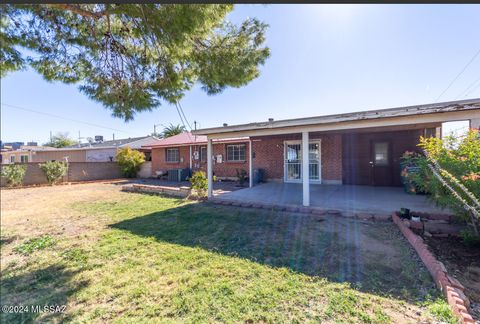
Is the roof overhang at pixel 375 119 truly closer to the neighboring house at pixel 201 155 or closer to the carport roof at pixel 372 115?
the carport roof at pixel 372 115

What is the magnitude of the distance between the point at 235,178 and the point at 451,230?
34.8 ft

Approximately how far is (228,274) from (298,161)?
920cm

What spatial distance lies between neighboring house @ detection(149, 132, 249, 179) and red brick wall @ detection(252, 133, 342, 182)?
1003 millimetres

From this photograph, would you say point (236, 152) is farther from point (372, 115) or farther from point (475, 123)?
point (475, 123)

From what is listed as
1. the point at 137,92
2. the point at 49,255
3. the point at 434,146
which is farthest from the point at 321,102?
the point at 49,255

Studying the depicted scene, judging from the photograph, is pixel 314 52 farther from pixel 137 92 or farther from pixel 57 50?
pixel 57 50

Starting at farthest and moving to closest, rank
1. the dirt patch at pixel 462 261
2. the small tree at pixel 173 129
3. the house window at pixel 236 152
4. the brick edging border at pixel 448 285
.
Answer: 1. the small tree at pixel 173 129
2. the house window at pixel 236 152
3. the dirt patch at pixel 462 261
4. the brick edging border at pixel 448 285

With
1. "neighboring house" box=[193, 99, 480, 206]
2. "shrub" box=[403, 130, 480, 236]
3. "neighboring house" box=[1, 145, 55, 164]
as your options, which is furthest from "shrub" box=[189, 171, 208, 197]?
"neighboring house" box=[1, 145, 55, 164]

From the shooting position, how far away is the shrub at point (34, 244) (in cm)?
480

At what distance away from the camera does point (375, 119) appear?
579 centimetres

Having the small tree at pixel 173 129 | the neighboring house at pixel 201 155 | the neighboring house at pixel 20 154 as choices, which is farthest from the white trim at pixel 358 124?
the neighboring house at pixel 20 154

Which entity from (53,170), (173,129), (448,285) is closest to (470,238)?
(448,285)

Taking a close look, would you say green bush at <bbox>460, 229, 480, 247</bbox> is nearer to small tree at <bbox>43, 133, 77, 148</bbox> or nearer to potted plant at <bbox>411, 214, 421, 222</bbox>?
potted plant at <bbox>411, 214, 421, 222</bbox>

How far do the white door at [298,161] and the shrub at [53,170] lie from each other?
15.3 m
